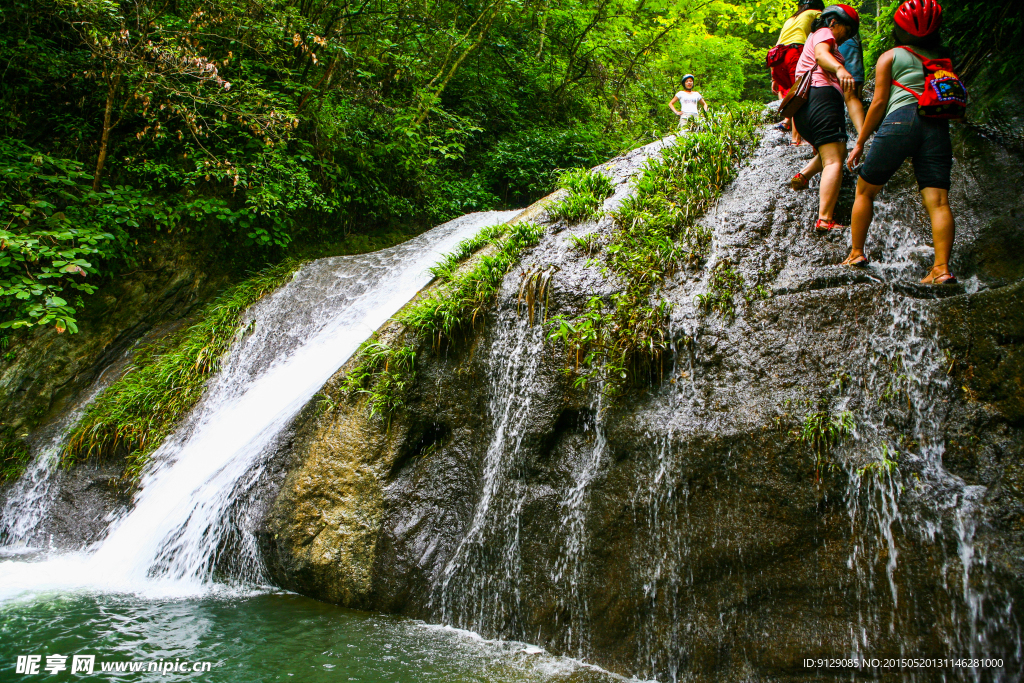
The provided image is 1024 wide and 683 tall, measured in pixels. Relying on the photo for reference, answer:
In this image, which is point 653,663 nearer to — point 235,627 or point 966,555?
point 966,555

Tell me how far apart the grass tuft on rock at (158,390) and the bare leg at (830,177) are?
22.9ft

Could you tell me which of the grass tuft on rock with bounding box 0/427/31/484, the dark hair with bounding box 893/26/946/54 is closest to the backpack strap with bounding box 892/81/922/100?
the dark hair with bounding box 893/26/946/54

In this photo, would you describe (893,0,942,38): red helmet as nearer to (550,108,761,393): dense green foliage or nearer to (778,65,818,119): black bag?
(778,65,818,119): black bag

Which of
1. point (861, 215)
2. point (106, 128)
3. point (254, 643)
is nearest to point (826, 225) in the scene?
point (861, 215)

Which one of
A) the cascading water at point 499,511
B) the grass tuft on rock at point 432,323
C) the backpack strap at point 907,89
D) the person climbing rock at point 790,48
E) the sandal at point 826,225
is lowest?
the cascading water at point 499,511

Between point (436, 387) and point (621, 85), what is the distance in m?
13.2

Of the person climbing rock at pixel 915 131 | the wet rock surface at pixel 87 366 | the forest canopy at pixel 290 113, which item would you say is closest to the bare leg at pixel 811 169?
the person climbing rock at pixel 915 131

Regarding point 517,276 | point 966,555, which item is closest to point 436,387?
point 517,276

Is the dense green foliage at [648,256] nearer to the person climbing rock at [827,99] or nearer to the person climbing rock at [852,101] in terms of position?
the person climbing rock at [852,101]

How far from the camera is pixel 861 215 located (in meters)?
3.93

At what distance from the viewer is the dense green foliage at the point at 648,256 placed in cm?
411

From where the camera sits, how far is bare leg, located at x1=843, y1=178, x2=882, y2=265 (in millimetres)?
3900

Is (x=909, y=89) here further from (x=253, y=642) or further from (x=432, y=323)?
(x=253, y=642)

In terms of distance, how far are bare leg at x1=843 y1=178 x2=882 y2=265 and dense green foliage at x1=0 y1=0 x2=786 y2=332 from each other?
6.81 meters
